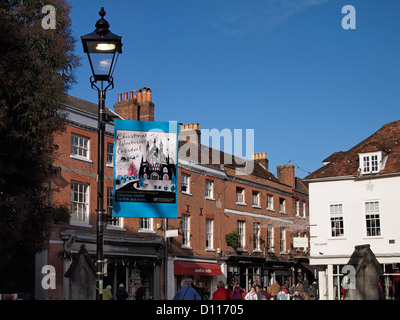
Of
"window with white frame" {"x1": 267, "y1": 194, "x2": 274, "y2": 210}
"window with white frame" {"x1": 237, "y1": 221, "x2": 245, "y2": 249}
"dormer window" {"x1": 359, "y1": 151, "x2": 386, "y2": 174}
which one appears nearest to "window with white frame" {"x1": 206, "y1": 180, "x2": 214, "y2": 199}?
"window with white frame" {"x1": 237, "y1": 221, "x2": 245, "y2": 249}

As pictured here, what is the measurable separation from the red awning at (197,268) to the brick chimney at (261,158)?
45.3 feet

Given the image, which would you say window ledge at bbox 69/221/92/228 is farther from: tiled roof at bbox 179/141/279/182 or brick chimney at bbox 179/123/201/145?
brick chimney at bbox 179/123/201/145

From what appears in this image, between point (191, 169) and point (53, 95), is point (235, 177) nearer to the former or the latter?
point (191, 169)

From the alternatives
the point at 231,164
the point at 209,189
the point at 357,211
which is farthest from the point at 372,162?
the point at 231,164

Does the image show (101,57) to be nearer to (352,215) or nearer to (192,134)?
(352,215)

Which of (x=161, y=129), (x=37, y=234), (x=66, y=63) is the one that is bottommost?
(x=37, y=234)

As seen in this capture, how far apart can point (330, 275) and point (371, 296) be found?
15991 millimetres

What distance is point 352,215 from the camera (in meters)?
32.2

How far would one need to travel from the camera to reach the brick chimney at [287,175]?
163 feet

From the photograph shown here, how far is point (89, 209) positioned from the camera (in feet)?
92.7

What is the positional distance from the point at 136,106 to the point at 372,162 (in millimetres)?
13488

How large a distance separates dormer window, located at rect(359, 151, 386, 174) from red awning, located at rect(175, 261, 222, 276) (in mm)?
10920

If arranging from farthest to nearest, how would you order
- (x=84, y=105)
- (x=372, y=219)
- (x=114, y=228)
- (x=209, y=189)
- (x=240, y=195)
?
(x=240, y=195)
(x=209, y=189)
(x=372, y=219)
(x=84, y=105)
(x=114, y=228)
